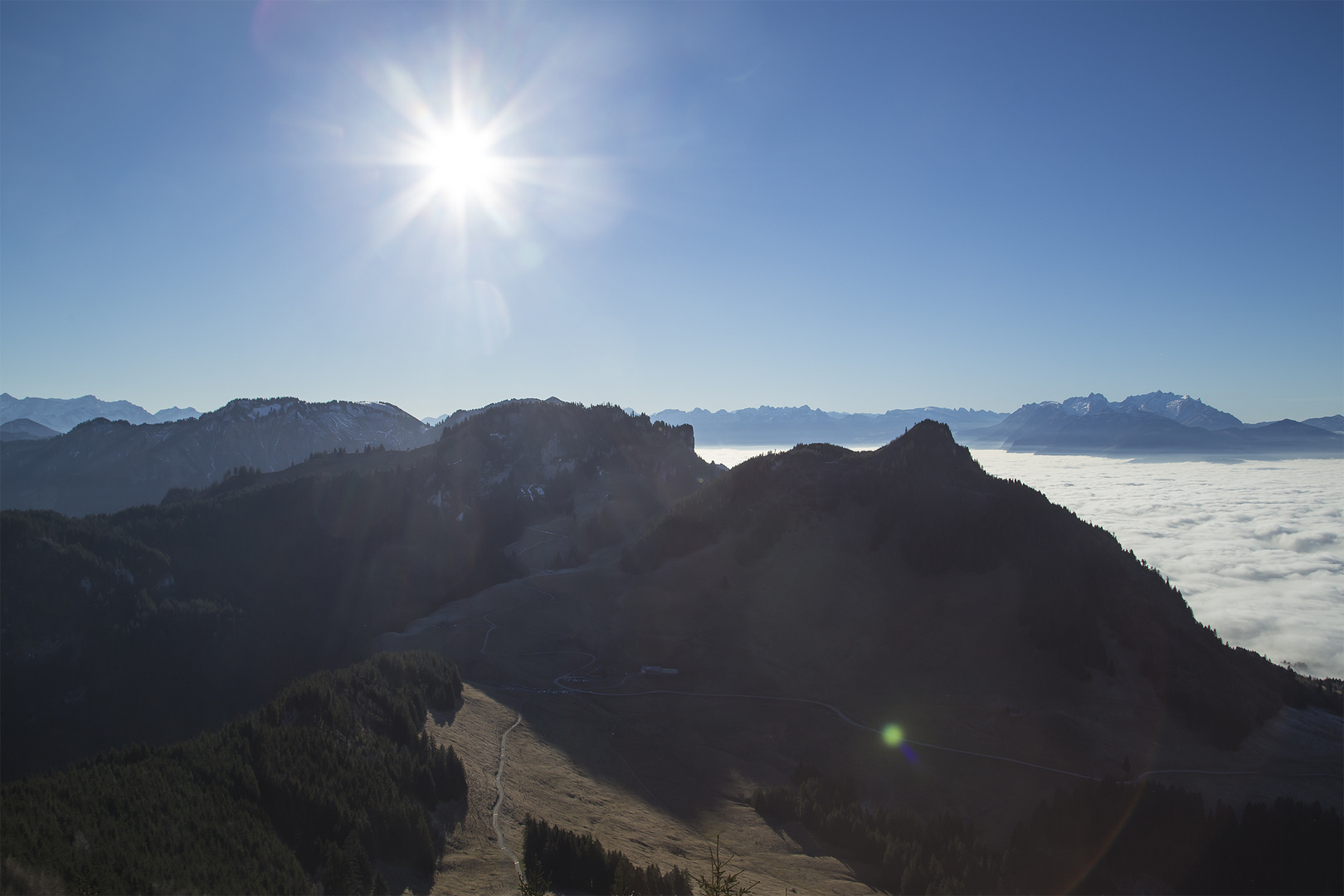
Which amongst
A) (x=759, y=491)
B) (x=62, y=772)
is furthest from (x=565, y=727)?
(x=759, y=491)

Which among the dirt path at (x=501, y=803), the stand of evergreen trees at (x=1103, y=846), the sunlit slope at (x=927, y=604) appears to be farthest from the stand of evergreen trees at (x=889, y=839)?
the sunlit slope at (x=927, y=604)

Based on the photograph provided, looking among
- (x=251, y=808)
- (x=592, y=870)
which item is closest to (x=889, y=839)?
(x=592, y=870)

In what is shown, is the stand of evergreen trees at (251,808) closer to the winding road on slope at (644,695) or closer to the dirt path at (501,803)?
the dirt path at (501,803)

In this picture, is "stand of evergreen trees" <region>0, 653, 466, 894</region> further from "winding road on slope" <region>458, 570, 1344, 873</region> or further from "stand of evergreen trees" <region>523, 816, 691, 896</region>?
"stand of evergreen trees" <region>523, 816, 691, 896</region>

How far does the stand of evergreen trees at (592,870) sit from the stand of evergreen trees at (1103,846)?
12.8 m

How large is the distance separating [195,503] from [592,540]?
10092cm

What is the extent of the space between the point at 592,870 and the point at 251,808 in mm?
13928

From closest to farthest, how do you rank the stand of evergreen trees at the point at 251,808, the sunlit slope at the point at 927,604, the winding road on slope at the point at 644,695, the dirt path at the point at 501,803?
the stand of evergreen trees at the point at 251,808 → the dirt path at the point at 501,803 → the winding road on slope at the point at 644,695 → the sunlit slope at the point at 927,604

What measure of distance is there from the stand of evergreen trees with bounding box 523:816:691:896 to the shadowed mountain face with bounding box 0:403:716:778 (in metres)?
69.6

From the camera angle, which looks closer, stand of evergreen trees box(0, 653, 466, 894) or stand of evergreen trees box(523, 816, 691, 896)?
stand of evergreen trees box(0, 653, 466, 894)

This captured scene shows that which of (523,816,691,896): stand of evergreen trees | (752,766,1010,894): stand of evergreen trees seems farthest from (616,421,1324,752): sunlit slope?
(523,816,691,896): stand of evergreen trees

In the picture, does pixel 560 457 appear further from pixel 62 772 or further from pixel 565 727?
pixel 62 772

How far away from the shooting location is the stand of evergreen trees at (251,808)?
727 inches

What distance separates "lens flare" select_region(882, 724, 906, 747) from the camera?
165ft
